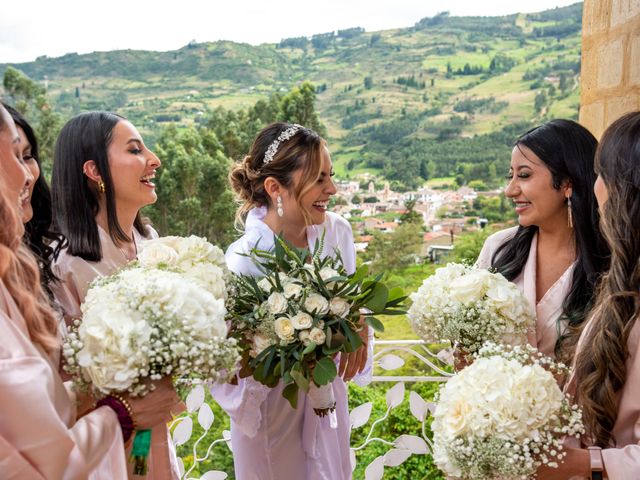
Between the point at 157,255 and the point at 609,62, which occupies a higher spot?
the point at 609,62

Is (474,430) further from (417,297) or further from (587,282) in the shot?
(587,282)

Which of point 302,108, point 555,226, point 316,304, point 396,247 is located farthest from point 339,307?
point 302,108

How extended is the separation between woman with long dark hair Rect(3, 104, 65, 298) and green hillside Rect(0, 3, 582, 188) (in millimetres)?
5311

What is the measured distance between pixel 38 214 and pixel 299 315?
1.12m

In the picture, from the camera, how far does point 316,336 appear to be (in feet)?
7.25

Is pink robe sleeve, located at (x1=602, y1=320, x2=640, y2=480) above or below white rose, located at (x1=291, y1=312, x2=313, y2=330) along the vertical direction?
below

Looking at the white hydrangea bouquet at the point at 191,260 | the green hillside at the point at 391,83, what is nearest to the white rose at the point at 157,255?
the white hydrangea bouquet at the point at 191,260

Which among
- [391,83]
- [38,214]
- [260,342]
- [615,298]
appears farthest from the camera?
[391,83]

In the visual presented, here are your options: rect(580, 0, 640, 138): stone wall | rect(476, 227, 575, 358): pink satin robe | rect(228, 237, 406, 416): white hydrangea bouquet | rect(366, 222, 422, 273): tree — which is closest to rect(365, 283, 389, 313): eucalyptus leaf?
rect(228, 237, 406, 416): white hydrangea bouquet

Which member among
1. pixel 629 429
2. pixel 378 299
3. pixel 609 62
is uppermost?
pixel 609 62

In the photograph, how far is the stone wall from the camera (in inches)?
124

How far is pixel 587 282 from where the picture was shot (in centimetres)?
259

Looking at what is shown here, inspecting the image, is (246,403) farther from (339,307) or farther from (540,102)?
(540,102)

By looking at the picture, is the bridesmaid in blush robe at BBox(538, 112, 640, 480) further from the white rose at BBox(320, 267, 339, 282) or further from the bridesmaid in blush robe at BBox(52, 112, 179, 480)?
the bridesmaid in blush robe at BBox(52, 112, 179, 480)
